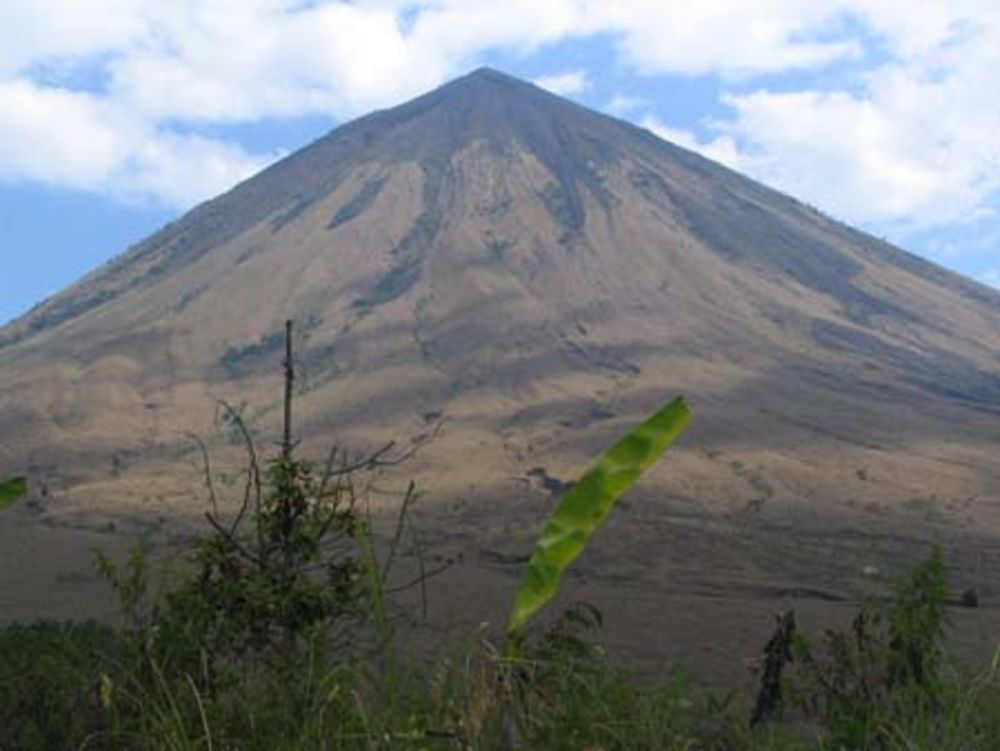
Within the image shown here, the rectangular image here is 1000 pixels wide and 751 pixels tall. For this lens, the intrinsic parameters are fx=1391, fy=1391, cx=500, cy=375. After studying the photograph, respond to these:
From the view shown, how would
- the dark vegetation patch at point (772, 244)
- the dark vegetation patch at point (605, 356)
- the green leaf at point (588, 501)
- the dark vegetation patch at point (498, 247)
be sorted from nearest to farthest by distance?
the green leaf at point (588, 501) → the dark vegetation patch at point (605, 356) → the dark vegetation patch at point (498, 247) → the dark vegetation patch at point (772, 244)

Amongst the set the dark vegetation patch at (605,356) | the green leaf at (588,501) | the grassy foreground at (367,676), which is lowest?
the grassy foreground at (367,676)

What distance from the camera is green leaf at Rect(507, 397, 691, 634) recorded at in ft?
5.10

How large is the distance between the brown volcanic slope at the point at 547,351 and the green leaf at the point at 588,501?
2209cm

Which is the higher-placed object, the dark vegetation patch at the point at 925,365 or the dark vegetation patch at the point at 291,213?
the dark vegetation patch at the point at 291,213

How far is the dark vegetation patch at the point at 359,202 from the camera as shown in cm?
6869

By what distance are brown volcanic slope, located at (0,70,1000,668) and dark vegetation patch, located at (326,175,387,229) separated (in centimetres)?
28

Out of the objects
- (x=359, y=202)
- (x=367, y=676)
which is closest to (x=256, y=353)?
(x=359, y=202)

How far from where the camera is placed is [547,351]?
5072cm

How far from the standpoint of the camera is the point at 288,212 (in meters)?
73.5

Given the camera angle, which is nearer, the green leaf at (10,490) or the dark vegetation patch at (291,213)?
the green leaf at (10,490)

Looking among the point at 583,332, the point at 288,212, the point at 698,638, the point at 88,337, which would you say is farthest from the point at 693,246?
the point at 698,638

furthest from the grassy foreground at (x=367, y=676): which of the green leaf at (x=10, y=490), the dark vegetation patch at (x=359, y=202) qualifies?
the dark vegetation patch at (x=359, y=202)

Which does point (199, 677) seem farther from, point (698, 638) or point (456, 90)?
point (456, 90)

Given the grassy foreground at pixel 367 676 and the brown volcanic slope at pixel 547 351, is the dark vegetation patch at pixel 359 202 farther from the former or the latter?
the grassy foreground at pixel 367 676
